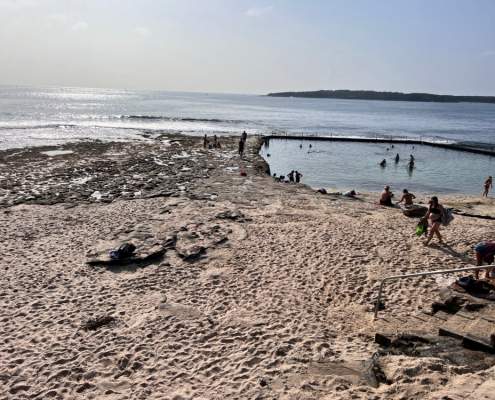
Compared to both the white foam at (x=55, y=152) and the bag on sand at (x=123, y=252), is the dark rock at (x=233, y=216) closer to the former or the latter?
the bag on sand at (x=123, y=252)

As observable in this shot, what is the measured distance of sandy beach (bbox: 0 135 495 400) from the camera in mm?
6785

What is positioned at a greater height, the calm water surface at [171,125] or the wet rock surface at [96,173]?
the calm water surface at [171,125]

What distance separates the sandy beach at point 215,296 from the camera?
6785 millimetres

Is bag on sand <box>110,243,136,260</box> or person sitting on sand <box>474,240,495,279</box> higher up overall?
person sitting on sand <box>474,240,495,279</box>

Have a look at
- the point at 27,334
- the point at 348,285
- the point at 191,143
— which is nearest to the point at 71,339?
the point at 27,334

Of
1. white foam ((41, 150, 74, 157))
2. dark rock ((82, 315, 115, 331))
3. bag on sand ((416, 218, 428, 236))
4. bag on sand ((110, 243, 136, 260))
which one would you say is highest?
bag on sand ((416, 218, 428, 236))

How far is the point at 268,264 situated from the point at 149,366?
494cm

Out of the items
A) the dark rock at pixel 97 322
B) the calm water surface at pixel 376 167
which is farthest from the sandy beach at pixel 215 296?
the calm water surface at pixel 376 167

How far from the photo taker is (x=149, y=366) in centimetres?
738

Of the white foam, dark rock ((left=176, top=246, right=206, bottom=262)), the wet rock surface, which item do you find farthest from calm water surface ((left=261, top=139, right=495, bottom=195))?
the white foam

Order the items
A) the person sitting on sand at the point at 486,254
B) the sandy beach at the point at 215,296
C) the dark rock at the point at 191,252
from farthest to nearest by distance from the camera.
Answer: the dark rock at the point at 191,252, the person sitting on sand at the point at 486,254, the sandy beach at the point at 215,296

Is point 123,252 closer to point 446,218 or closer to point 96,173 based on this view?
point 446,218

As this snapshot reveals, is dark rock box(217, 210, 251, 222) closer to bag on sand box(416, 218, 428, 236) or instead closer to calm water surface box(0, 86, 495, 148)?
bag on sand box(416, 218, 428, 236)

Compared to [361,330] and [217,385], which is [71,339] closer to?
[217,385]
